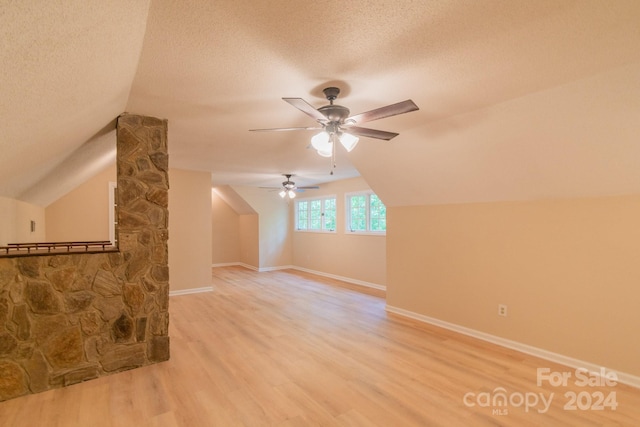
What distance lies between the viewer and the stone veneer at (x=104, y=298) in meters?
2.38

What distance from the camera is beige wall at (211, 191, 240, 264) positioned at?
30.3 ft

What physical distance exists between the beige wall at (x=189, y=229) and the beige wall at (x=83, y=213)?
1.01 m

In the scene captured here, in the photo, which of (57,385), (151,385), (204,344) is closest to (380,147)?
(204,344)

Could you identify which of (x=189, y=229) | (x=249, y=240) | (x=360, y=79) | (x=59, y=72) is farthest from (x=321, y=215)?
(x=59, y=72)

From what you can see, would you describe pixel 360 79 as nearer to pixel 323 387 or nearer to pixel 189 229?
pixel 323 387

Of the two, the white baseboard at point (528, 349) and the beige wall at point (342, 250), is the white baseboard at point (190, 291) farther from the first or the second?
the white baseboard at point (528, 349)

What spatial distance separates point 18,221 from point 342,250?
17.9 feet

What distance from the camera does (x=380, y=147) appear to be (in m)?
3.70

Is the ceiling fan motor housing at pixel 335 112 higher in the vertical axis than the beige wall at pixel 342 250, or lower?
higher

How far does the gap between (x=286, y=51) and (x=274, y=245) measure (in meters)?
7.16

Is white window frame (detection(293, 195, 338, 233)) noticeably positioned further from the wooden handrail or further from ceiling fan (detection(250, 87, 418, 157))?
the wooden handrail

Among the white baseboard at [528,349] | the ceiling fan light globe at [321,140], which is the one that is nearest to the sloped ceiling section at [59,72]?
the ceiling fan light globe at [321,140]

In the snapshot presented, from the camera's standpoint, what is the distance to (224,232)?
368 inches

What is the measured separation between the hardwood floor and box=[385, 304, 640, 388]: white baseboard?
11 centimetres
